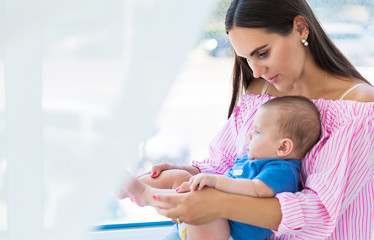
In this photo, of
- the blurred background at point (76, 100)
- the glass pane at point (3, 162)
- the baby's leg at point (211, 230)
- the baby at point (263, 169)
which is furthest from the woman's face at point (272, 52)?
the glass pane at point (3, 162)

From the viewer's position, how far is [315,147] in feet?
4.72

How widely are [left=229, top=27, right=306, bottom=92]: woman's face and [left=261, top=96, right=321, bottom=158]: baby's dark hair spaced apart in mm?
132

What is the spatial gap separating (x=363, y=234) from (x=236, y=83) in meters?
0.69

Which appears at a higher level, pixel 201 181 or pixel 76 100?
pixel 76 100

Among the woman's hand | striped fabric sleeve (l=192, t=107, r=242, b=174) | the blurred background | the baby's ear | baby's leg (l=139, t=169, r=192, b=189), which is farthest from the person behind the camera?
striped fabric sleeve (l=192, t=107, r=242, b=174)

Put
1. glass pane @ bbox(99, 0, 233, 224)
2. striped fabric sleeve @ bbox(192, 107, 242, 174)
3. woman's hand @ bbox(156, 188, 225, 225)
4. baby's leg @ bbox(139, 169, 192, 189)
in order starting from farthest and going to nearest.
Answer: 1. glass pane @ bbox(99, 0, 233, 224)
2. striped fabric sleeve @ bbox(192, 107, 242, 174)
3. baby's leg @ bbox(139, 169, 192, 189)
4. woman's hand @ bbox(156, 188, 225, 225)

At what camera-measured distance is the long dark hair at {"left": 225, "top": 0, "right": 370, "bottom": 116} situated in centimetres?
150

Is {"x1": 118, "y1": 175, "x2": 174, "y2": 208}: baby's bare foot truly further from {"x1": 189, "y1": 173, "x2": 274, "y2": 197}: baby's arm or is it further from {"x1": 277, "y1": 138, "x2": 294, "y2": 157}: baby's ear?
{"x1": 277, "y1": 138, "x2": 294, "y2": 157}: baby's ear

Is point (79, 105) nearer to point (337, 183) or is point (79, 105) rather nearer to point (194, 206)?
point (194, 206)

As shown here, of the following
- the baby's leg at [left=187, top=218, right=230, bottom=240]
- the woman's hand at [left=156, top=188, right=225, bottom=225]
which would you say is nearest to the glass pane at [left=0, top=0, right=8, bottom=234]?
the woman's hand at [left=156, top=188, right=225, bottom=225]

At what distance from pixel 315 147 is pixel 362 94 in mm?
221

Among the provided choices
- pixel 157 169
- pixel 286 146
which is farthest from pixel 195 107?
pixel 286 146

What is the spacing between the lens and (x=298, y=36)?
5.12 feet

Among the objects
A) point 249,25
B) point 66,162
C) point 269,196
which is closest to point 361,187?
point 269,196
